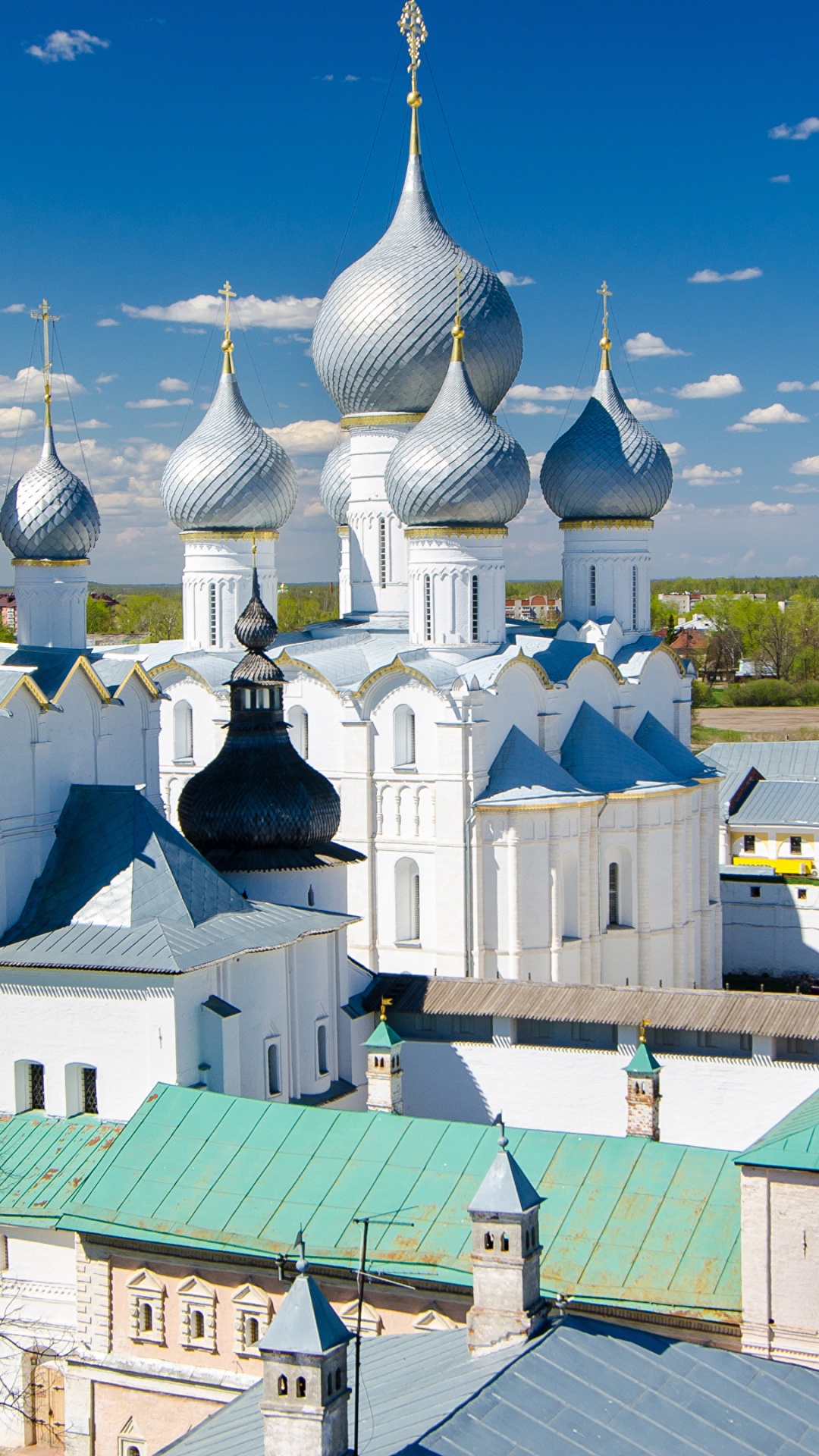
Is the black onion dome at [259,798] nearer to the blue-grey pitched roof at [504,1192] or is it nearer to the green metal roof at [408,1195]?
the green metal roof at [408,1195]

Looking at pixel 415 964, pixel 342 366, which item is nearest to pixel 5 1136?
pixel 415 964

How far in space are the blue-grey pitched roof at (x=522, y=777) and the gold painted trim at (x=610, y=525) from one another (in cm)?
489

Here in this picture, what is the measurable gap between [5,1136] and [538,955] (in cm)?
794

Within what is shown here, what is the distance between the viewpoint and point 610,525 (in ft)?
85.0

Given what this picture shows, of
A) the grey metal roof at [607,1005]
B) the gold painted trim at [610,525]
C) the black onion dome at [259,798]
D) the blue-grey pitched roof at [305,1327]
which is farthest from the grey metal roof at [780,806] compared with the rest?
the blue-grey pitched roof at [305,1327]

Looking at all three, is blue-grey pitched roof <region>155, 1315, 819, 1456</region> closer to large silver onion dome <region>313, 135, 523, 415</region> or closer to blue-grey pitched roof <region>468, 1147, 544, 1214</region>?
blue-grey pitched roof <region>468, 1147, 544, 1214</region>

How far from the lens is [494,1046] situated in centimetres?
1817

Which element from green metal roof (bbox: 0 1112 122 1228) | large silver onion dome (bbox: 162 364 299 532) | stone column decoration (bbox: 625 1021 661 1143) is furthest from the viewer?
large silver onion dome (bbox: 162 364 299 532)

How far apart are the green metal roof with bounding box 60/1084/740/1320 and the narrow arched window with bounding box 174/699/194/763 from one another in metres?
10.1

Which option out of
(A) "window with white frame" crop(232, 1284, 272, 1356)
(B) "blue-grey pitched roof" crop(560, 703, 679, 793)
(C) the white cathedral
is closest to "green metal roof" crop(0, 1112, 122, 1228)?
(C) the white cathedral

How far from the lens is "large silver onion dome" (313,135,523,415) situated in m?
24.6

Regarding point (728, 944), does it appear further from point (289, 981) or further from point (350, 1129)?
point (350, 1129)

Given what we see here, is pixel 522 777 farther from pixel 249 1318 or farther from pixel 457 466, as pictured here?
pixel 249 1318

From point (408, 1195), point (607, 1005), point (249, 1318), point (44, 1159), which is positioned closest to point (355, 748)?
point (607, 1005)
